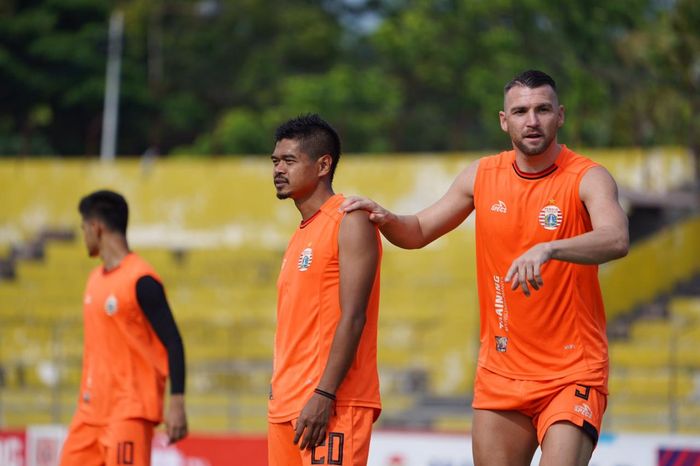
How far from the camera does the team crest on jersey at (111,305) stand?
700 cm

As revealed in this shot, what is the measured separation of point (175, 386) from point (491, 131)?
3295 centimetres

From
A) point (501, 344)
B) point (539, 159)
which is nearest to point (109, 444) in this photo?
point (501, 344)

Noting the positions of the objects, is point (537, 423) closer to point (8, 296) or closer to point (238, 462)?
point (238, 462)

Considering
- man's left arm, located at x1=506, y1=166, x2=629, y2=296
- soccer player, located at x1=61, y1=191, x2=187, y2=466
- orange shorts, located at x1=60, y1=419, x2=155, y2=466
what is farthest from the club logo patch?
orange shorts, located at x1=60, y1=419, x2=155, y2=466

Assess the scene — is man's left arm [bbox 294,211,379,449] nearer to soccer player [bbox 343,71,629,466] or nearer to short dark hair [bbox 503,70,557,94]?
soccer player [bbox 343,71,629,466]

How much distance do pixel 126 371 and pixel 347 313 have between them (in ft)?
7.05

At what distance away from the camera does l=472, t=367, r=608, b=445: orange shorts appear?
17.9 ft

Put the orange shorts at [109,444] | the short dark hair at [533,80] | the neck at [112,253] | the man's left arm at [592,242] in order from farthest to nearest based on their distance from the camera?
the neck at [112,253] < the orange shorts at [109,444] < the short dark hair at [533,80] < the man's left arm at [592,242]

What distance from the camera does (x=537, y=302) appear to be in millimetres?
5602

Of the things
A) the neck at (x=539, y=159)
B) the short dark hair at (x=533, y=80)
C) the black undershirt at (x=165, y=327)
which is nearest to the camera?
the short dark hair at (x=533, y=80)

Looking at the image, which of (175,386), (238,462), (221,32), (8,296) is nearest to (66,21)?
(221,32)

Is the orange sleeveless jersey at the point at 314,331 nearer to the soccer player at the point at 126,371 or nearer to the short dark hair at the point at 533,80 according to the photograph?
the short dark hair at the point at 533,80

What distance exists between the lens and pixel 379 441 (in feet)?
34.5

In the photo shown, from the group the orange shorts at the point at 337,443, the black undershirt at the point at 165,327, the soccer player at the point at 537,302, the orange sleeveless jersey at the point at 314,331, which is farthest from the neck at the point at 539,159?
the black undershirt at the point at 165,327
